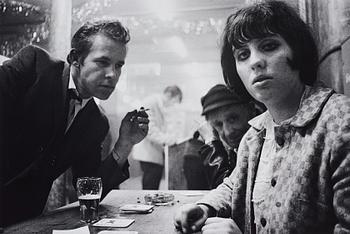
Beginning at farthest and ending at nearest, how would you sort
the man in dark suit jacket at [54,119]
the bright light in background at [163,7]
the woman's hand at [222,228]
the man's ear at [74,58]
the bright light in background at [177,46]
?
the bright light in background at [177,46]
the bright light in background at [163,7]
the man's ear at [74,58]
the man in dark suit jacket at [54,119]
the woman's hand at [222,228]

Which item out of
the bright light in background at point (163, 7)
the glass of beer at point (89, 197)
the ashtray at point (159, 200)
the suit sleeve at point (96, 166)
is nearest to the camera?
the glass of beer at point (89, 197)

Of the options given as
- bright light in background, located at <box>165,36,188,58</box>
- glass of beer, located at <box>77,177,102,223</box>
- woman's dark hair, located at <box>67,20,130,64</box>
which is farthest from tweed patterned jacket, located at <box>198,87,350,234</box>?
bright light in background, located at <box>165,36,188,58</box>

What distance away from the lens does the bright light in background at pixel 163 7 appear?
18.6 ft

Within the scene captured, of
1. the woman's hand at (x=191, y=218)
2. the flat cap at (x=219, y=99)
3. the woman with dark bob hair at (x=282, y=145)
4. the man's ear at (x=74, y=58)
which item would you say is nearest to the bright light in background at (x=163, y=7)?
the flat cap at (x=219, y=99)

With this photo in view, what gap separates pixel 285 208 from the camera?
2.97ft

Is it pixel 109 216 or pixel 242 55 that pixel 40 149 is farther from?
pixel 242 55

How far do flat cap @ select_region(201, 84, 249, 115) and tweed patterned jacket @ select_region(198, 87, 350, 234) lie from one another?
112cm

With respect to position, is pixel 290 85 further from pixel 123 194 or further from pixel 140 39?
pixel 140 39

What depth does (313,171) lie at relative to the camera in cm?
88

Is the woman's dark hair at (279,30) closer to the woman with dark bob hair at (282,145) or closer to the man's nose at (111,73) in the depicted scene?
the woman with dark bob hair at (282,145)

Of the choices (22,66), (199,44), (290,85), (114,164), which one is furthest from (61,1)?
(199,44)

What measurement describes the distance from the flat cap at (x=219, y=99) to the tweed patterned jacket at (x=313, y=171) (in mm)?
1117

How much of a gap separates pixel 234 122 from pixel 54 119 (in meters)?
1.19

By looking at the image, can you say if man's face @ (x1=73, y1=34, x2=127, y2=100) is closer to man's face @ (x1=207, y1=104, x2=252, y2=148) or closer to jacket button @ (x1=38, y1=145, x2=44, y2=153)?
jacket button @ (x1=38, y1=145, x2=44, y2=153)
